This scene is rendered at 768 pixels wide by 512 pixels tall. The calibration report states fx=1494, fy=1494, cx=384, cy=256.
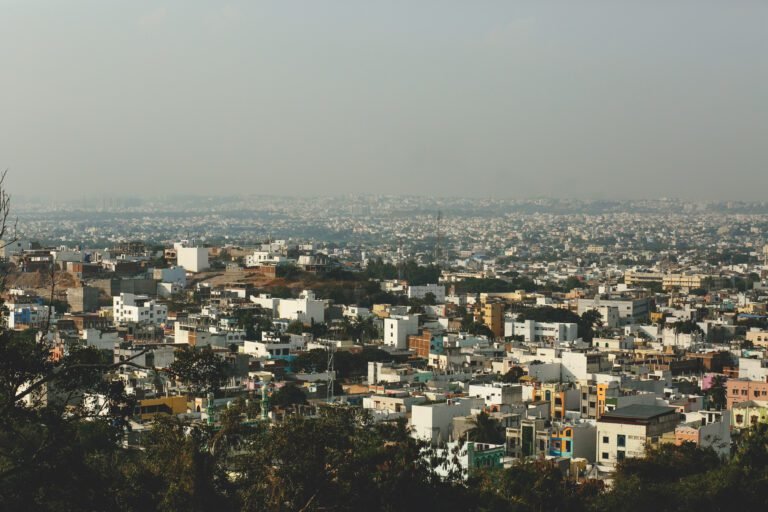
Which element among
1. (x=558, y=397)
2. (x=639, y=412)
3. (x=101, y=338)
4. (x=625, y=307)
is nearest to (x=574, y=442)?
(x=639, y=412)

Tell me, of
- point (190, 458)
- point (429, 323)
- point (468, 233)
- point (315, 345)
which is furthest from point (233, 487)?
point (468, 233)

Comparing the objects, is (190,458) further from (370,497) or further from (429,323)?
(429,323)

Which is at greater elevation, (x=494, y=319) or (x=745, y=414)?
(x=745, y=414)

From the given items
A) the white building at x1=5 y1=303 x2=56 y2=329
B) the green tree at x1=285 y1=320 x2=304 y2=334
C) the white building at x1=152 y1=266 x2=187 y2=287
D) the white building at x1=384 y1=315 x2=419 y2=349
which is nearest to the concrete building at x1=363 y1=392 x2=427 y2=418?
the white building at x1=384 y1=315 x2=419 y2=349

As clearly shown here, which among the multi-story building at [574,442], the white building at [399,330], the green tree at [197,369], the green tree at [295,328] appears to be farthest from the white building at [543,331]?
the green tree at [197,369]

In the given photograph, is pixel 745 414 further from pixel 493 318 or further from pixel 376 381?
pixel 493 318

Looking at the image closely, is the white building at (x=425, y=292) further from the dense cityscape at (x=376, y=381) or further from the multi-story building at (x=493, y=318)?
the multi-story building at (x=493, y=318)
